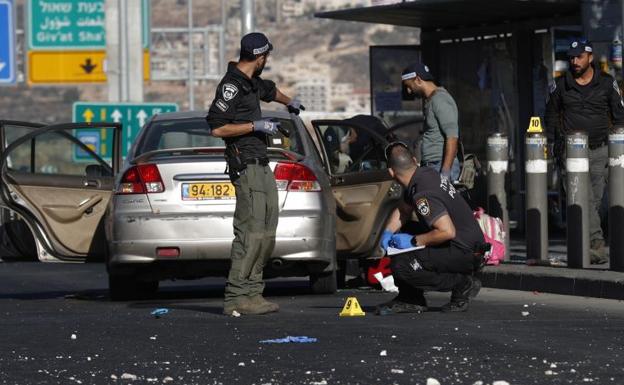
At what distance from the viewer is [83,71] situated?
3591 cm

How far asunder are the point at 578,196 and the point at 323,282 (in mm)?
2069

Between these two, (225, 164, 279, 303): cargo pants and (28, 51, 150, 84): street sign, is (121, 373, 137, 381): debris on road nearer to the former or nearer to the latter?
(225, 164, 279, 303): cargo pants

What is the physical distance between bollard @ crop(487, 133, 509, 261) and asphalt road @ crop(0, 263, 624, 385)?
185 centimetres

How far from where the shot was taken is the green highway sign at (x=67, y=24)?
36906mm

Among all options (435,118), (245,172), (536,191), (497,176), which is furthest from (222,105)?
(497,176)

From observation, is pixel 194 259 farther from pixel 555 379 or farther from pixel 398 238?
pixel 555 379

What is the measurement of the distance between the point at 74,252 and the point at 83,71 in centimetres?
2266

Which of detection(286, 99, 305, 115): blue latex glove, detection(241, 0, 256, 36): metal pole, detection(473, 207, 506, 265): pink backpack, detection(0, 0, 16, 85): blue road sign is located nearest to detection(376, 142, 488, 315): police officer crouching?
detection(286, 99, 305, 115): blue latex glove

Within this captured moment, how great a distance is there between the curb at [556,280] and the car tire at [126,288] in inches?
102

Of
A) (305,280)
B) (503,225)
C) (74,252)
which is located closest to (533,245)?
(503,225)

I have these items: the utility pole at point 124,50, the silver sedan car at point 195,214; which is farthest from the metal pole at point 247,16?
the silver sedan car at point 195,214

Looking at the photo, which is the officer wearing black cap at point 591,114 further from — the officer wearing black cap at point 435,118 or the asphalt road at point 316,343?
the asphalt road at point 316,343

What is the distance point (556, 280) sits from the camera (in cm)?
1341

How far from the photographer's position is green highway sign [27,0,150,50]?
3691 centimetres
